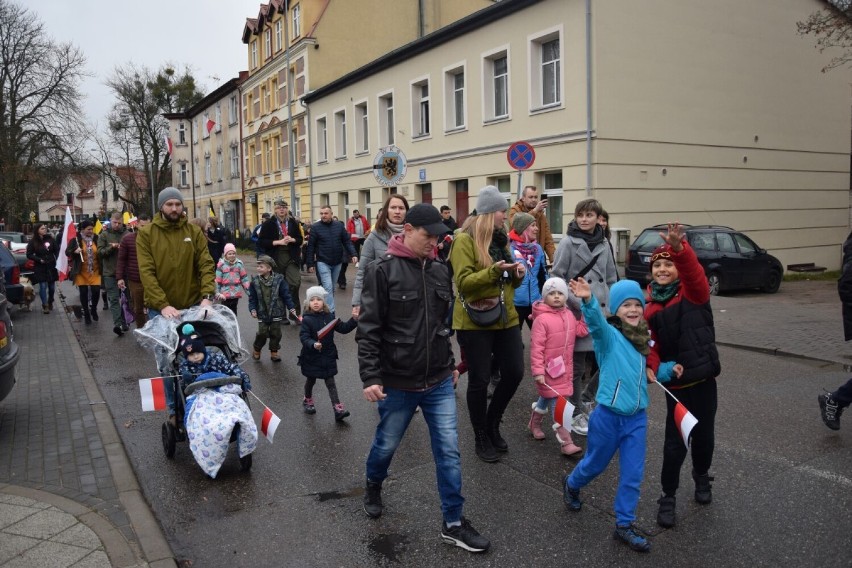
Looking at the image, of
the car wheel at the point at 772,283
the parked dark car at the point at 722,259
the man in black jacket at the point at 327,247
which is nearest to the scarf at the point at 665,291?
the man in black jacket at the point at 327,247

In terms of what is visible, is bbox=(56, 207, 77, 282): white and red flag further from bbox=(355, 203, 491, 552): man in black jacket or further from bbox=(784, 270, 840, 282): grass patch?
bbox=(784, 270, 840, 282): grass patch

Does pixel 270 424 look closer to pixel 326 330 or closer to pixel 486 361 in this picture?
pixel 326 330

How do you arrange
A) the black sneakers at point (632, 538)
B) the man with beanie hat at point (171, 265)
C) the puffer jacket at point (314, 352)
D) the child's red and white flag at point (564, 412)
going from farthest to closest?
the puffer jacket at point (314, 352) → the man with beanie hat at point (171, 265) → the child's red and white flag at point (564, 412) → the black sneakers at point (632, 538)

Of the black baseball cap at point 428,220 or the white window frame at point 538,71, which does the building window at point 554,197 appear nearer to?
the white window frame at point 538,71

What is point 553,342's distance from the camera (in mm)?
5582

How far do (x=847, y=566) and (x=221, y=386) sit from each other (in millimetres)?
4030

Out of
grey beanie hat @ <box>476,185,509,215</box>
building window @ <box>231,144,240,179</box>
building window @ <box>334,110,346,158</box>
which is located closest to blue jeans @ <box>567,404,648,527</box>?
grey beanie hat @ <box>476,185,509,215</box>

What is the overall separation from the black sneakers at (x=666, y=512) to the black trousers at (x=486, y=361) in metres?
1.35

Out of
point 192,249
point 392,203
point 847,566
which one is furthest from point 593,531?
point 192,249

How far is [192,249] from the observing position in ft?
20.0

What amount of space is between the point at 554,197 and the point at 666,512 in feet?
54.1

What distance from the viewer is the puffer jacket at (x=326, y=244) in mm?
11078

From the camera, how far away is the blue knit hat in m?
4.12

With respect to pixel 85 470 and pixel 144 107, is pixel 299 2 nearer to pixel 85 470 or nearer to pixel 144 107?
pixel 144 107
